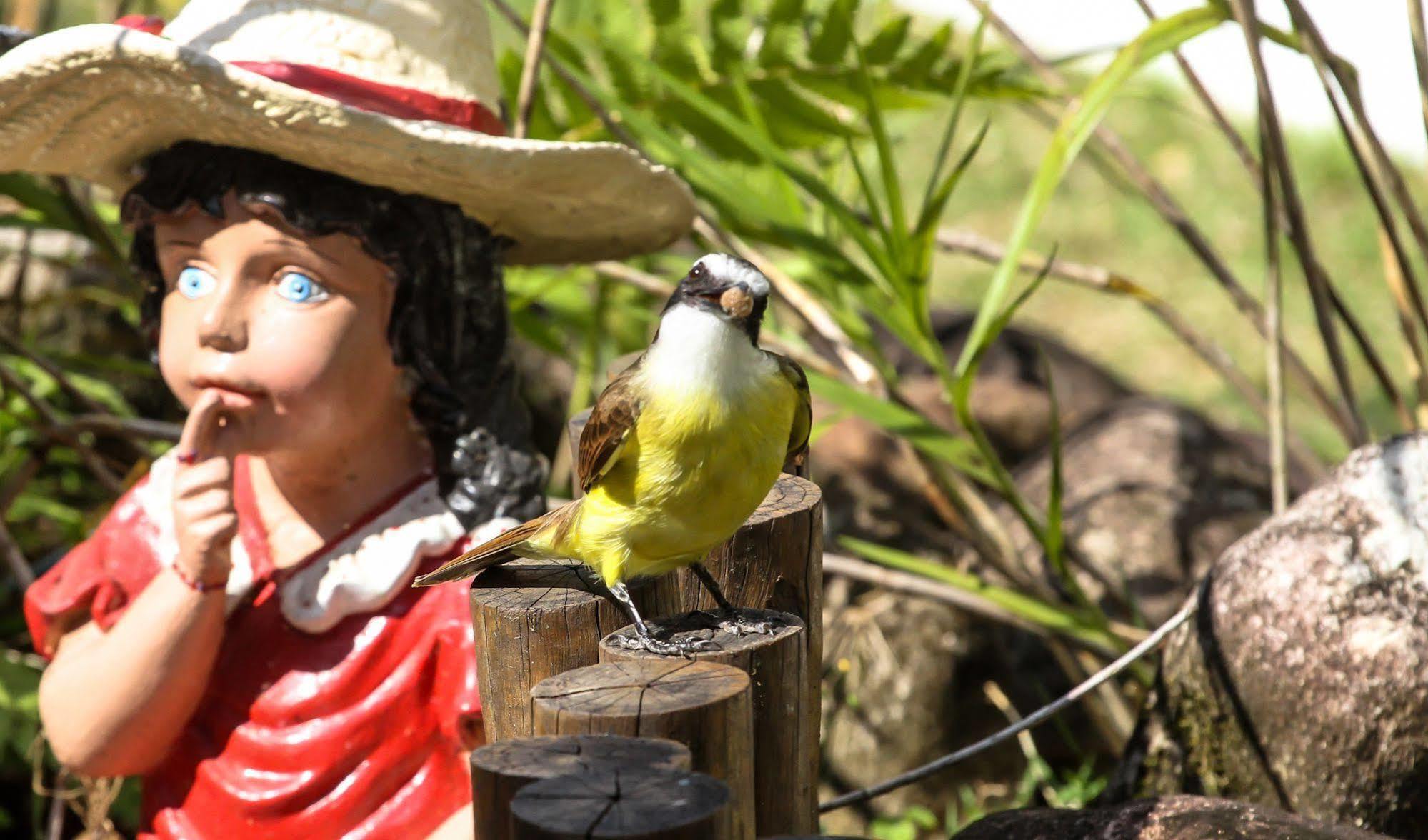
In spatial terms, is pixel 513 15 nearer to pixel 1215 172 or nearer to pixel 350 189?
pixel 350 189

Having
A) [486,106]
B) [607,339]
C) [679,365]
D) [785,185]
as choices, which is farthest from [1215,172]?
[679,365]

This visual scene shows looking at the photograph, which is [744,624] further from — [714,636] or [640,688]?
[640,688]

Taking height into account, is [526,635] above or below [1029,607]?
above

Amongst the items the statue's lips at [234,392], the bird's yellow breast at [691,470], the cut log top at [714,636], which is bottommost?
the cut log top at [714,636]

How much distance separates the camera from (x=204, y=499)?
2.30 metres

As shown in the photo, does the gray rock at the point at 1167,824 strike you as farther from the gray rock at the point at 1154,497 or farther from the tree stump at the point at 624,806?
the gray rock at the point at 1154,497

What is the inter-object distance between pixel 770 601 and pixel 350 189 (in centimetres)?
93

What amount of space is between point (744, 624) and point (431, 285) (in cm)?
91

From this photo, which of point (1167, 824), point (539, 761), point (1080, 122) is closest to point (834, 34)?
point (1080, 122)

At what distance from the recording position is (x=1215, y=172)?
25.2ft

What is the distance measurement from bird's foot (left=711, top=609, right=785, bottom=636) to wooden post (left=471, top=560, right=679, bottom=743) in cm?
16

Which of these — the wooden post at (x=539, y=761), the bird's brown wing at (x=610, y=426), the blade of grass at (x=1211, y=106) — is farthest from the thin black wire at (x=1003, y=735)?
the blade of grass at (x=1211, y=106)

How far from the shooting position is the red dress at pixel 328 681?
7.88 feet

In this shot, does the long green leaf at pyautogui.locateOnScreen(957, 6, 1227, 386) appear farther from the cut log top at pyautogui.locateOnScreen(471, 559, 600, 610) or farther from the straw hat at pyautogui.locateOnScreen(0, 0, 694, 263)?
the cut log top at pyautogui.locateOnScreen(471, 559, 600, 610)
